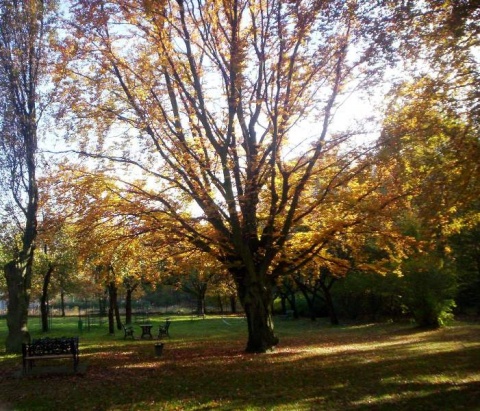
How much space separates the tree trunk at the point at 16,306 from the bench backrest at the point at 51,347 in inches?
252

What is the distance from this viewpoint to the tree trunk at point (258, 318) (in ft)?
48.8

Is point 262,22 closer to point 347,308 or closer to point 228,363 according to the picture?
point 228,363

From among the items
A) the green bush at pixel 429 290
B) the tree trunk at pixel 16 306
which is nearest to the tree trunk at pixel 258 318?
the green bush at pixel 429 290

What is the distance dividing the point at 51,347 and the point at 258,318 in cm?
626

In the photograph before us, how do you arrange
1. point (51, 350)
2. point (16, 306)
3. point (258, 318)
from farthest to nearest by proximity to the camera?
point (16, 306)
point (258, 318)
point (51, 350)

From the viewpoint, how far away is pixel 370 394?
816cm

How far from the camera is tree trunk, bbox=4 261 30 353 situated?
17594mm

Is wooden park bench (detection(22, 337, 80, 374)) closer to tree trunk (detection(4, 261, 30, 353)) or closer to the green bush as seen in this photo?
tree trunk (detection(4, 261, 30, 353))

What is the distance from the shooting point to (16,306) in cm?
1777

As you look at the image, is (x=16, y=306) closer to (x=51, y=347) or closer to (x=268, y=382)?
(x=51, y=347)

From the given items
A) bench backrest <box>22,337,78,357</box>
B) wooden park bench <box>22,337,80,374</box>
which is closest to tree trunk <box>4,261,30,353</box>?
wooden park bench <box>22,337,80,374</box>

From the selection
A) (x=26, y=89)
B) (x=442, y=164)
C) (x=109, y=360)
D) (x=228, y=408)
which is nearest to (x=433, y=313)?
(x=442, y=164)

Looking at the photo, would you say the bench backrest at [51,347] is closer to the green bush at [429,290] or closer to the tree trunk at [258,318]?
the tree trunk at [258,318]

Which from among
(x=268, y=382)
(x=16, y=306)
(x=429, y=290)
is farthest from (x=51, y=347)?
(x=429, y=290)
